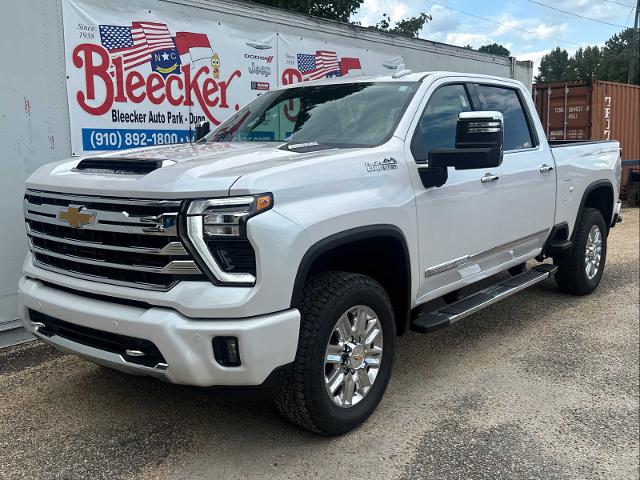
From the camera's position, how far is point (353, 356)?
10.8ft

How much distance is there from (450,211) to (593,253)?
308 centimetres

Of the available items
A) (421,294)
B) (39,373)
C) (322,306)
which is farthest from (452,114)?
(39,373)

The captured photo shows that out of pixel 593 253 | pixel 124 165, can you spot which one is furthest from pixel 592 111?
pixel 124 165

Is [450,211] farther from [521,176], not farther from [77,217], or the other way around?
[77,217]

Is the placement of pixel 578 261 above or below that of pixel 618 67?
below

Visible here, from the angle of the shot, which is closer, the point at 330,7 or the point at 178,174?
the point at 178,174

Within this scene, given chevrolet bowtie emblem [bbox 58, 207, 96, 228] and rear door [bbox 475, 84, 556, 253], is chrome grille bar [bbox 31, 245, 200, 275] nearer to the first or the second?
chevrolet bowtie emblem [bbox 58, 207, 96, 228]

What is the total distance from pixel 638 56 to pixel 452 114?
216ft

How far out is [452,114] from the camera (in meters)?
4.27

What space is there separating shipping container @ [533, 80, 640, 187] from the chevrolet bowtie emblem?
44.9 ft

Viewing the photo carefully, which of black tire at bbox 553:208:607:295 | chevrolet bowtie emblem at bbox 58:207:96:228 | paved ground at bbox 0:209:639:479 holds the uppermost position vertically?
chevrolet bowtie emblem at bbox 58:207:96:228

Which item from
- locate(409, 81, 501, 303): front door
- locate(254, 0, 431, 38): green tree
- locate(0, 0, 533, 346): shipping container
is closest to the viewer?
locate(409, 81, 501, 303): front door

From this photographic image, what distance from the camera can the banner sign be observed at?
5227mm

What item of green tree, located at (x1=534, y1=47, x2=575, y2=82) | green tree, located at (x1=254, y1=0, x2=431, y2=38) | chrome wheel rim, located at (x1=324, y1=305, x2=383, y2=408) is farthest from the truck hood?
green tree, located at (x1=534, y1=47, x2=575, y2=82)
